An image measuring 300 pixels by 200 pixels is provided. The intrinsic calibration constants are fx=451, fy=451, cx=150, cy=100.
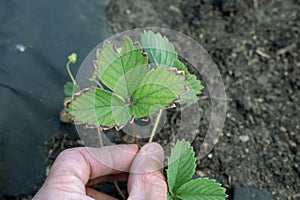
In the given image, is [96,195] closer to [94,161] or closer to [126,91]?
[94,161]

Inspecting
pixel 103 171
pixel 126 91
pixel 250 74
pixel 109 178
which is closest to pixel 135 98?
pixel 126 91

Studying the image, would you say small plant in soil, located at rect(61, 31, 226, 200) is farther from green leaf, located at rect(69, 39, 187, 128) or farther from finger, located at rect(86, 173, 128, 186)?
finger, located at rect(86, 173, 128, 186)

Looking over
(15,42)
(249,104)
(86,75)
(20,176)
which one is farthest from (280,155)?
(15,42)

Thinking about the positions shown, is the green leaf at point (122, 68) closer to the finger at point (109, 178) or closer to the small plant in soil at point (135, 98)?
the small plant in soil at point (135, 98)

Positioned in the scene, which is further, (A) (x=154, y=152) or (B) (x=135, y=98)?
(A) (x=154, y=152)

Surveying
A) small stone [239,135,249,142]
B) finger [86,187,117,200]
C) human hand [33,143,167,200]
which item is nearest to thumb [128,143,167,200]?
human hand [33,143,167,200]

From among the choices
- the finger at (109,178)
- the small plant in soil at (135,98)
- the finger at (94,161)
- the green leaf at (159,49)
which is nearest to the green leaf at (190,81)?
the green leaf at (159,49)
